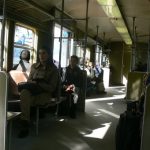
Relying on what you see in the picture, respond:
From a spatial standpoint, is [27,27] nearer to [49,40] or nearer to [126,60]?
[49,40]

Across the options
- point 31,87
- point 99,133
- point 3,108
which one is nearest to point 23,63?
point 31,87

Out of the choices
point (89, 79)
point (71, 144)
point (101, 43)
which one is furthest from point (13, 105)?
point (101, 43)

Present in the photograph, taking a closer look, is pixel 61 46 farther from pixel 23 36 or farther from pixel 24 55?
pixel 23 36

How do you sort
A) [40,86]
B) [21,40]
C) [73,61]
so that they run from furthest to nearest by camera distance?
A: [21,40], [73,61], [40,86]

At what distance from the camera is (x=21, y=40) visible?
667 centimetres

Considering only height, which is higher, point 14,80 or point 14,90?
point 14,80

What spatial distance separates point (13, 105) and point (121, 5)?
405cm

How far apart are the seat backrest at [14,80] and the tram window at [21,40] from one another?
100cm

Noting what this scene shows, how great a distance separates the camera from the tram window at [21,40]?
634 centimetres

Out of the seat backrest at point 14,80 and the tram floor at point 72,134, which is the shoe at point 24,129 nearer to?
the tram floor at point 72,134

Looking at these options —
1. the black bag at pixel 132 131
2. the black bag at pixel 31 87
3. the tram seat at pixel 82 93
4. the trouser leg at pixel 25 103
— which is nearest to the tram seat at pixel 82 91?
the tram seat at pixel 82 93

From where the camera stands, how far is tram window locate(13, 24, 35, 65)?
634 centimetres

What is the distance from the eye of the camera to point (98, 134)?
489 cm

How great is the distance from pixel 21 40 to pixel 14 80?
1.71 meters
